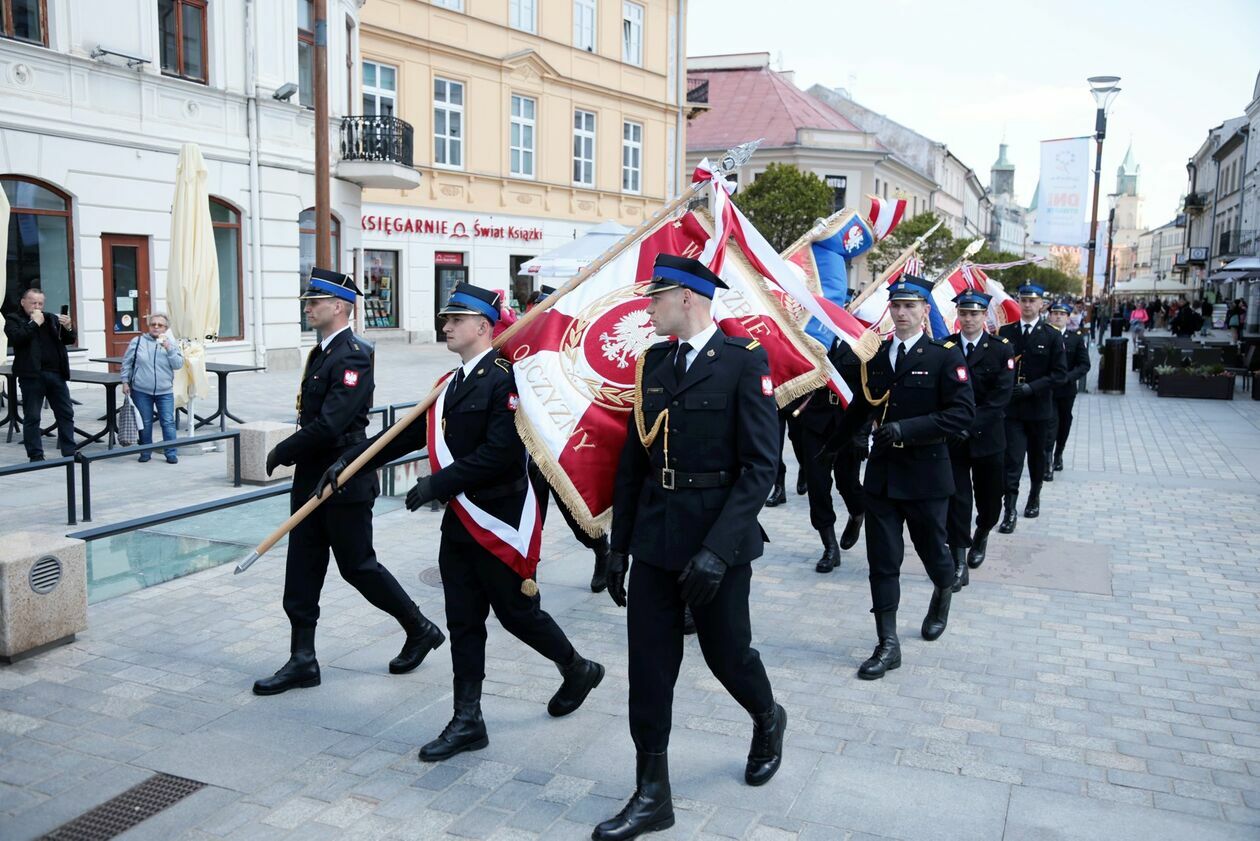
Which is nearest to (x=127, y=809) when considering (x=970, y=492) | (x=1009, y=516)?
(x=970, y=492)

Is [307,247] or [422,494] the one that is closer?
[422,494]

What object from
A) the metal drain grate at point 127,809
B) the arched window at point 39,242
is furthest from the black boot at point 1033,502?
the arched window at point 39,242

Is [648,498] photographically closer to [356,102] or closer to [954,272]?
[954,272]

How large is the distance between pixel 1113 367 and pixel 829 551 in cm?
1702

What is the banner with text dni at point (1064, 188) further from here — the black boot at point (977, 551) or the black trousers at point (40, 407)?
the black trousers at point (40, 407)

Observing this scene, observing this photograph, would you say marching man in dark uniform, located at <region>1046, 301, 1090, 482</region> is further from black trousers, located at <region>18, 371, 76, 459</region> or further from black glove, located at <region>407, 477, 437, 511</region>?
black trousers, located at <region>18, 371, 76, 459</region>

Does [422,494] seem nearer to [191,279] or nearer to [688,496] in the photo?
[688,496]

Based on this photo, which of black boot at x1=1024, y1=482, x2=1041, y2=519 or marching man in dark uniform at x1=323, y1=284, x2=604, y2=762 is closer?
marching man in dark uniform at x1=323, y1=284, x2=604, y2=762

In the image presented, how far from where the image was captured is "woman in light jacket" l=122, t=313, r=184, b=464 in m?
11.7

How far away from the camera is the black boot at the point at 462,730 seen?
4484 millimetres

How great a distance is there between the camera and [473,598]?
4656 mm

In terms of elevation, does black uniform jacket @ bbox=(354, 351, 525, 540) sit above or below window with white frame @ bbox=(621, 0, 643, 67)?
below

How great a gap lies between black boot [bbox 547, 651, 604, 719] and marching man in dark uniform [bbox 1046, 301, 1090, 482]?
7.21 metres

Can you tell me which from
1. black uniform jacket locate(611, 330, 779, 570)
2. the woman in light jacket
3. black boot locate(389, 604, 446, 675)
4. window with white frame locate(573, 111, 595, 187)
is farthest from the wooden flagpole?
window with white frame locate(573, 111, 595, 187)
